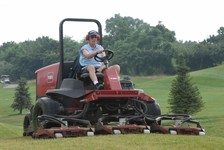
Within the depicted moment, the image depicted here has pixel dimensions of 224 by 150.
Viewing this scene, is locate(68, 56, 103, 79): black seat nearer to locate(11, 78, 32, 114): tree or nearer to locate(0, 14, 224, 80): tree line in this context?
locate(11, 78, 32, 114): tree

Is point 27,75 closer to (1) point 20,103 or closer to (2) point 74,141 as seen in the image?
(1) point 20,103

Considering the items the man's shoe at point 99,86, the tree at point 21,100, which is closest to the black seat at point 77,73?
the man's shoe at point 99,86

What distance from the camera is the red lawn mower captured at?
794cm

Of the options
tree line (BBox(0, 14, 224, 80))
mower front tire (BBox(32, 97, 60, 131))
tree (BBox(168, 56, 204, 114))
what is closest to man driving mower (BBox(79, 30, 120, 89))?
mower front tire (BBox(32, 97, 60, 131))

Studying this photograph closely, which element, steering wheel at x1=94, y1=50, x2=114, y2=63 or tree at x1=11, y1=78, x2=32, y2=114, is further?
tree at x1=11, y1=78, x2=32, y2=114

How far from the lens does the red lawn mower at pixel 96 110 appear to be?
794cm

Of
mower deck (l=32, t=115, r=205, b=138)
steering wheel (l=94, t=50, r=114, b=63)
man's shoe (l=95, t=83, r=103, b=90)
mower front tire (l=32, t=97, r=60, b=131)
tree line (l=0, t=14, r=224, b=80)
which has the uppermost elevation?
tree line (l=0, t=14, r=224, b=80)

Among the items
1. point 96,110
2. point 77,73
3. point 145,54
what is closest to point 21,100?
point 77,73

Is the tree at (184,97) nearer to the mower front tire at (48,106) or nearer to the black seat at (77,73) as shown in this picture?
the black seat at (77,73)

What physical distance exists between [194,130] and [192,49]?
281 feet

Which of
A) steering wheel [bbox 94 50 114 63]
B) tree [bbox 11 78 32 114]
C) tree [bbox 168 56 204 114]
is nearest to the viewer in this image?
steering wheel [bbox 94 50 114 63]

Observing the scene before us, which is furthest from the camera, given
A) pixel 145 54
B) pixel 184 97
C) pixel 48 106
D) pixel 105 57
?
pixel 145 54

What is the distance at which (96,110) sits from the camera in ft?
28.4

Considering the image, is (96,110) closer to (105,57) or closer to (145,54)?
(105,57)
